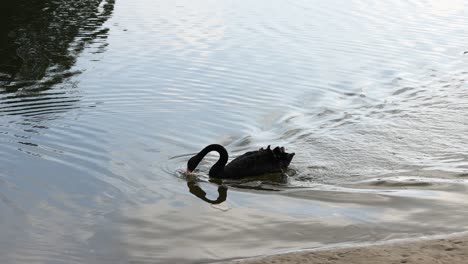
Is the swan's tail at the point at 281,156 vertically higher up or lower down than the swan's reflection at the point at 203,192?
higher up

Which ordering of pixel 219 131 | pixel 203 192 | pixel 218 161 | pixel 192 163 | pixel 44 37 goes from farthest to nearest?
pixel 44 37
pixel 219 131
pixel 218 161
pixel 192 163
pixel 203 192

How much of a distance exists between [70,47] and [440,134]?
10810 millimetres

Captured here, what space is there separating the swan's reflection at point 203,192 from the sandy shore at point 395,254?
8.24 ft

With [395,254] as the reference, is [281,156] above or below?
below

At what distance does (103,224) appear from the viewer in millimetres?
8484

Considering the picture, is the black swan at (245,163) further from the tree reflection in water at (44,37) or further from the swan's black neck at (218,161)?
the tree reflection in water at (44,37)

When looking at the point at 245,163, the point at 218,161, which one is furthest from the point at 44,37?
the point at 245,163

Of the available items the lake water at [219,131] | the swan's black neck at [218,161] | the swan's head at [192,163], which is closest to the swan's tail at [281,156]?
the lake water at [219,131]

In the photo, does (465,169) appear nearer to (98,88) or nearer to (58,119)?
(58,119)

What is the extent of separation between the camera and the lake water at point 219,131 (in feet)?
26.9

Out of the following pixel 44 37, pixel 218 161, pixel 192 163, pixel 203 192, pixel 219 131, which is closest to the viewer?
pixel 203 192

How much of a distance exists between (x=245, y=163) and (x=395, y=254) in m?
3.91

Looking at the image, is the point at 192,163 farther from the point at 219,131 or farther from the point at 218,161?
the point at 219,131

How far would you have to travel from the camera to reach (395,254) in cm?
683
